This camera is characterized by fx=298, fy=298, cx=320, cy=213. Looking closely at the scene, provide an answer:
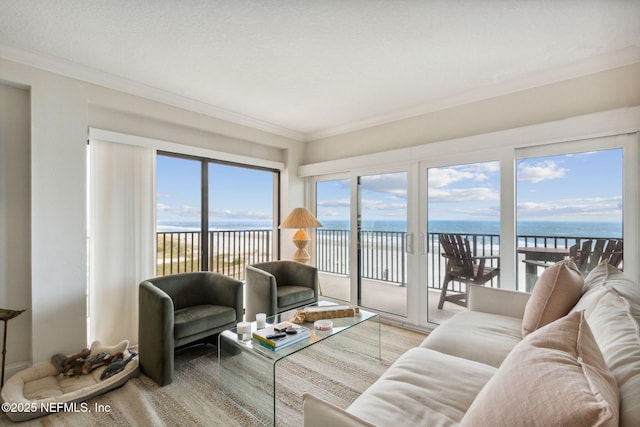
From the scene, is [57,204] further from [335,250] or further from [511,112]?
[511,112]

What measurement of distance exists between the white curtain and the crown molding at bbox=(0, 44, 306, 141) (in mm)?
542

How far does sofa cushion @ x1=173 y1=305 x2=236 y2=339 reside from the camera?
240 cm

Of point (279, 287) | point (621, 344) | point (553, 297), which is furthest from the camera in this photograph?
point (279, 287)

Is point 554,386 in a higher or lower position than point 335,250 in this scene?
higher

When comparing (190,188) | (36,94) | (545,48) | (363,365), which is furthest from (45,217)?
(545,48)

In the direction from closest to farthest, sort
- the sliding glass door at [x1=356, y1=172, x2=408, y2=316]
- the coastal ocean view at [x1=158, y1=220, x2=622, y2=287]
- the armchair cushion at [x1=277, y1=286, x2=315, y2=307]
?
the coastal ocean view at [x1=158, y1=220, x2=622, y2=287] < the armchair cushion at [x1=277, y1=286, x2=315, y2=307] < the sliding glass door at [x1=356, y1=172, x2=408, y2=316]

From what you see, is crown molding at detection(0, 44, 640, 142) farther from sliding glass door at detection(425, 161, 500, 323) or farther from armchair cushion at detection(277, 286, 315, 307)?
armchair cushion at detection(277, 286, 315, 307)

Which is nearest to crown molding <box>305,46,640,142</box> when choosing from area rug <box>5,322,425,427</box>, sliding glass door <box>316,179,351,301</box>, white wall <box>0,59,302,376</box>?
sliding glass door <box>316,179,351,301</box>

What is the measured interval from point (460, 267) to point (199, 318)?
265 cm

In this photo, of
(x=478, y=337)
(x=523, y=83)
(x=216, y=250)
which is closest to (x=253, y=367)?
(x=478, y=337)

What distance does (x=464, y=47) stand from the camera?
7.34 ft

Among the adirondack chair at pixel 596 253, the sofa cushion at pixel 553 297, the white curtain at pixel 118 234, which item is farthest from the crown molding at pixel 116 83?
the adirondack chair at pixel 596 253

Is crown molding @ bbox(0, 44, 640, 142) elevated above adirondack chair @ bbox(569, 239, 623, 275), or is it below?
above

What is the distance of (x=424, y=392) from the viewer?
4.35ft
